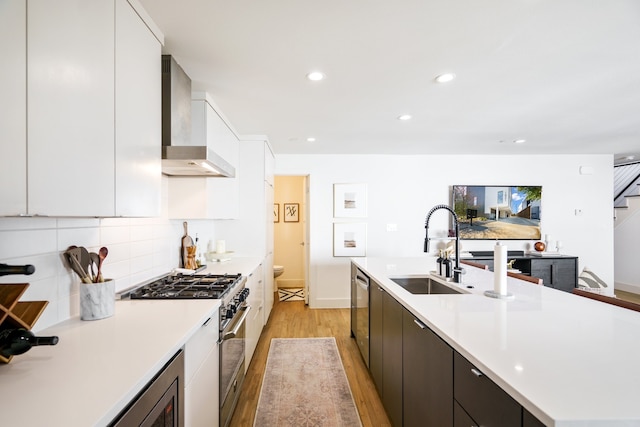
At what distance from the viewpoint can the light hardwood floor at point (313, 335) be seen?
6.92 ft

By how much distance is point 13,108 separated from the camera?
802 millimetres

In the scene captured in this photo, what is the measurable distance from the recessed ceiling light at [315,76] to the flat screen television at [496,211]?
3398 millimetres

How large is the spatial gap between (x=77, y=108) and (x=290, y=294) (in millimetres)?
4777

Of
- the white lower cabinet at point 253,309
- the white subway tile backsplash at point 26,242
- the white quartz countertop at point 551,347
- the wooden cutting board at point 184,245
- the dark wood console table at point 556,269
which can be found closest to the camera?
the white quartz countertop at point 551,347

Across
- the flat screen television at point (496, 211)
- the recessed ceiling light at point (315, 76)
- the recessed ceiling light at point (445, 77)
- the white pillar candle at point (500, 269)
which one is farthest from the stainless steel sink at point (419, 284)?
the flat screen television at point (496, 211)

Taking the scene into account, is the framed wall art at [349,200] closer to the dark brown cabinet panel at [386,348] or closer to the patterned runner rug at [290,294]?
the patterned runner rug at [290,294]

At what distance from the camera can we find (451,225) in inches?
188

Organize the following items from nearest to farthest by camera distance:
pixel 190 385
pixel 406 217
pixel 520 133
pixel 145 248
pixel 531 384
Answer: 1. pixel 531 384
2. pixel 190 385
3. pixel 145 248
4. pixel 520 133
5. pixel 406 217

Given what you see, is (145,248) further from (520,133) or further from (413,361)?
(520,133)

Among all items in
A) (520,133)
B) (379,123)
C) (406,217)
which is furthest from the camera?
(406,217)

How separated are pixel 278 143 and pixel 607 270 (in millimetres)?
5552

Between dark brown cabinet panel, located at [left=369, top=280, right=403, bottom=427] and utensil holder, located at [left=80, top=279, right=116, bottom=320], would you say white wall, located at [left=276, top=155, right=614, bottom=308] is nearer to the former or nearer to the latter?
dark brown cabinet panel, located at [left=369, top=280, right=403, bottom=427]

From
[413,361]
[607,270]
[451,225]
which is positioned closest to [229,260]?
[413,361]

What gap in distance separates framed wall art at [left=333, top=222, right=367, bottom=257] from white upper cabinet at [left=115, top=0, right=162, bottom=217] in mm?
3252
